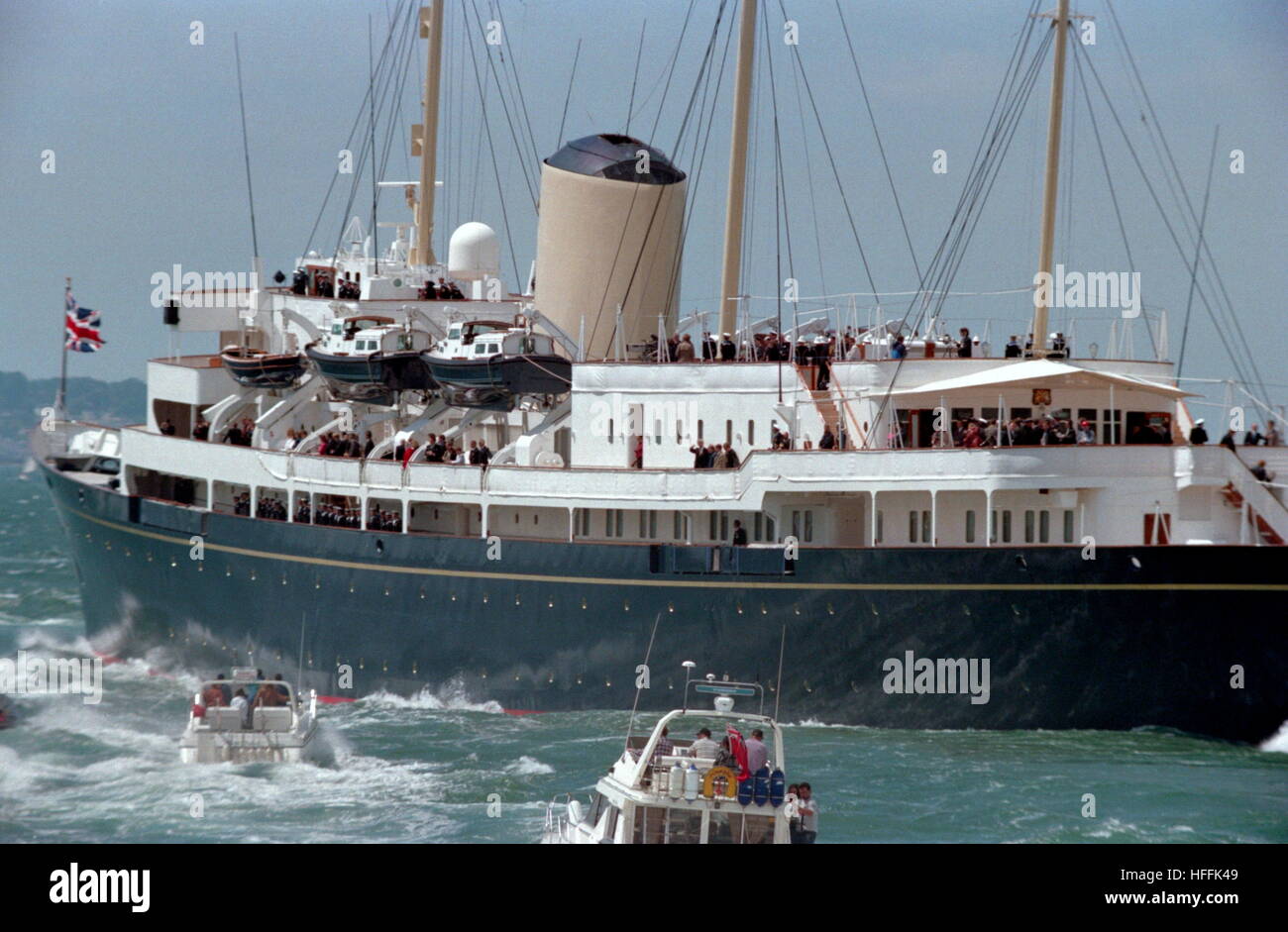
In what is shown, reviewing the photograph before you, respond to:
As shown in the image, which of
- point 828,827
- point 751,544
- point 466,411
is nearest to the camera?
point 828,827

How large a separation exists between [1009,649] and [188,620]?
70.6 feet

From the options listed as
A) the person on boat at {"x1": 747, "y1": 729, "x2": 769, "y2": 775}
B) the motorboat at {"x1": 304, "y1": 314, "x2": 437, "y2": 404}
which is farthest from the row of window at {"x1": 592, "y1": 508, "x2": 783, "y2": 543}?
the person on boat at {"x1": 747, "y1": 729, "x2": 769, "y2": 775}

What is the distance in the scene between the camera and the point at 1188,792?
104 feet

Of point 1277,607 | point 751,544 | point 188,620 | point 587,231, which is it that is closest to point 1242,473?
point 1277,607

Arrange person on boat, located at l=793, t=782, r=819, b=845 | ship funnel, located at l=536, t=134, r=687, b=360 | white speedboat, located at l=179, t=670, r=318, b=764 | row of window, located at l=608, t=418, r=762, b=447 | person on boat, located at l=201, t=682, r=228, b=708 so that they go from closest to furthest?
1. person on boat, located at l=793, t=782, r=819, b=845
2. white speedboat, located at l=179, t=670, r=318, b=764
3. person on boat, located at l=201, t=682, r=228, b=708
4. row of window, located at l=608, t=418, r=762, b=447
5. ship funnel, located at l=536, t=134, r=687, b=360

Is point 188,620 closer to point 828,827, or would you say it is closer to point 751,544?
point 751,544

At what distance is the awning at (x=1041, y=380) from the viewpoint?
3625cm

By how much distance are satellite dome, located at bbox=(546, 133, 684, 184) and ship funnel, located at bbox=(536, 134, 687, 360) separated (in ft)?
0.08

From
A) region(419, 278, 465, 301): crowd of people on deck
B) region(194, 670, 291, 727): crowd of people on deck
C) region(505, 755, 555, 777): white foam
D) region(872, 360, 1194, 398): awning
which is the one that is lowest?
region(505, 755, 555, 777): white foam

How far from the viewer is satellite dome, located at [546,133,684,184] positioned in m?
46.1

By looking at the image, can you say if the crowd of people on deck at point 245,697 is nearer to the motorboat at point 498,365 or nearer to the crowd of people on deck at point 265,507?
the crowd of people on deck at point 265,507

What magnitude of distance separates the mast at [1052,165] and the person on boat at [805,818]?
50.9 ft

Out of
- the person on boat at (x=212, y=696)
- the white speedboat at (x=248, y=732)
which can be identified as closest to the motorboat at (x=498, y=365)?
the white speedboat at (x=248, y=732)

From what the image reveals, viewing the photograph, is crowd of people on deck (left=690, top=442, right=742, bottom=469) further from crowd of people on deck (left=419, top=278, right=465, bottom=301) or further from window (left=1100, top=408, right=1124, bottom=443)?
crowd of people on deck (left=419, top=278, right=465, bottom=301)
